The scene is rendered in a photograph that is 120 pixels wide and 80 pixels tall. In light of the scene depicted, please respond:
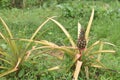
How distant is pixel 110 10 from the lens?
254 inches

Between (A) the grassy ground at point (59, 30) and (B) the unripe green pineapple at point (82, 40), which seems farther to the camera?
(A) the grassy ground at point (59, 30)

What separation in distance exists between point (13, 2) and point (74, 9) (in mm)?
1557

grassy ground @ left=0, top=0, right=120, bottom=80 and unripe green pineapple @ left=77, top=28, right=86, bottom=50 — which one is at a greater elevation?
unripe green pineapple @ left=77, top=28, right=86, bottom=50

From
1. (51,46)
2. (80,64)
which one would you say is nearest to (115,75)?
(80,64)

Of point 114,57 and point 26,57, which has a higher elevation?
point 26,57

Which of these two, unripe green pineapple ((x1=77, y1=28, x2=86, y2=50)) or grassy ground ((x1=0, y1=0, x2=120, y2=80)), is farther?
grassy ground ((x1=0, y1=0, x2=120, y2=80))

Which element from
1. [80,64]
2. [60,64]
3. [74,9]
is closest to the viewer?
[80,64]

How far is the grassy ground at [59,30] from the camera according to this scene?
4168mm

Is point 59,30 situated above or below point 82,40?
below

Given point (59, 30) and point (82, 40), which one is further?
point (59, 30)

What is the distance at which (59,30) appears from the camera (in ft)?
18.9

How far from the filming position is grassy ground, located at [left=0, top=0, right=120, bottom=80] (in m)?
4.17

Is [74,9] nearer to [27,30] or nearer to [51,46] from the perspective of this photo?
[27,30]

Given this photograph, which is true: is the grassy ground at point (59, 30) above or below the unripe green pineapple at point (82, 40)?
below
